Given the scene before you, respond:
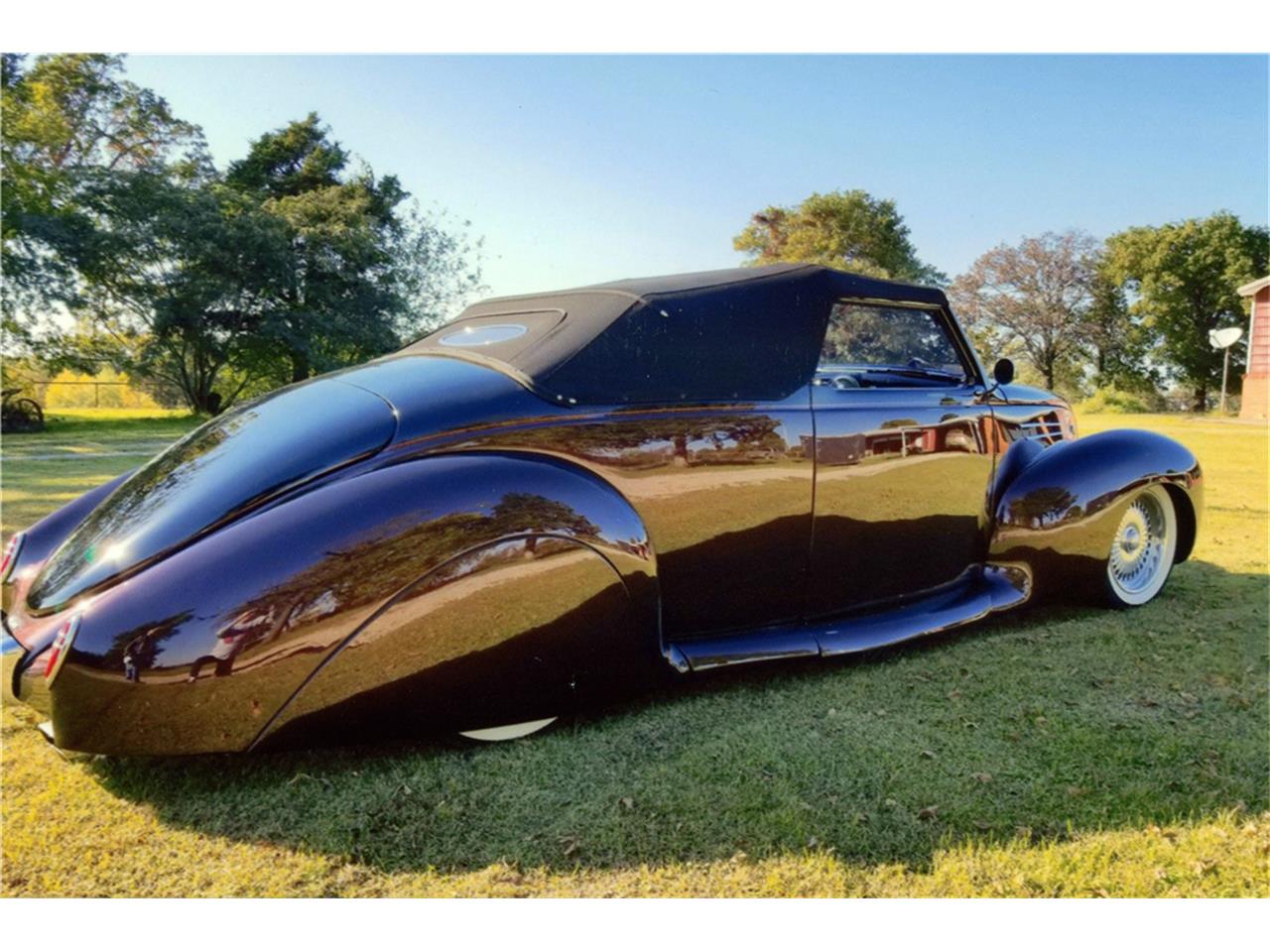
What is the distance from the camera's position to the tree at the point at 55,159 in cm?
1117

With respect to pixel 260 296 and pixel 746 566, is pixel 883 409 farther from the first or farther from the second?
pixel 260 296

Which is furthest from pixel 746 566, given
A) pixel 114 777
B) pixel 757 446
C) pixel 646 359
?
pixel 114 777

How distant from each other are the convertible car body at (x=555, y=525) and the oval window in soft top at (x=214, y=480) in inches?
0.4

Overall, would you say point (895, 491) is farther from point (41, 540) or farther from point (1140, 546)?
point (41, 540)

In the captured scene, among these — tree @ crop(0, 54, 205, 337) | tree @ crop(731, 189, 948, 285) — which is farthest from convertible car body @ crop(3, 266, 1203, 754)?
tree @ crop(0, 54, 205, 337)

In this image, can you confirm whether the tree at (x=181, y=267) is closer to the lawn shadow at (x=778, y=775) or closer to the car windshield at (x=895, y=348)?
the car windshield at (x=895, y=348)

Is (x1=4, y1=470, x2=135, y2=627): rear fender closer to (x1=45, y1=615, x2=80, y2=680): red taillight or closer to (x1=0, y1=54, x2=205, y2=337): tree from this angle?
(x1=45, y1=615, x2=80, y2=680): red taillight

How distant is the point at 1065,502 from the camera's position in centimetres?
353

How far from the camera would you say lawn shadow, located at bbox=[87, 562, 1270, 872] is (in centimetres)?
188

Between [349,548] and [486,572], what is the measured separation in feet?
1.25

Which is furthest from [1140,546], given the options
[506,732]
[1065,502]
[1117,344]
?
[1117,344]

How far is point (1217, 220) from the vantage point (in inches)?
653

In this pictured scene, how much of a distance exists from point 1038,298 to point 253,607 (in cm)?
1639

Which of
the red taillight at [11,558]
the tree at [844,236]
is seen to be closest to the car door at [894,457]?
the red taillight at [11,558]
